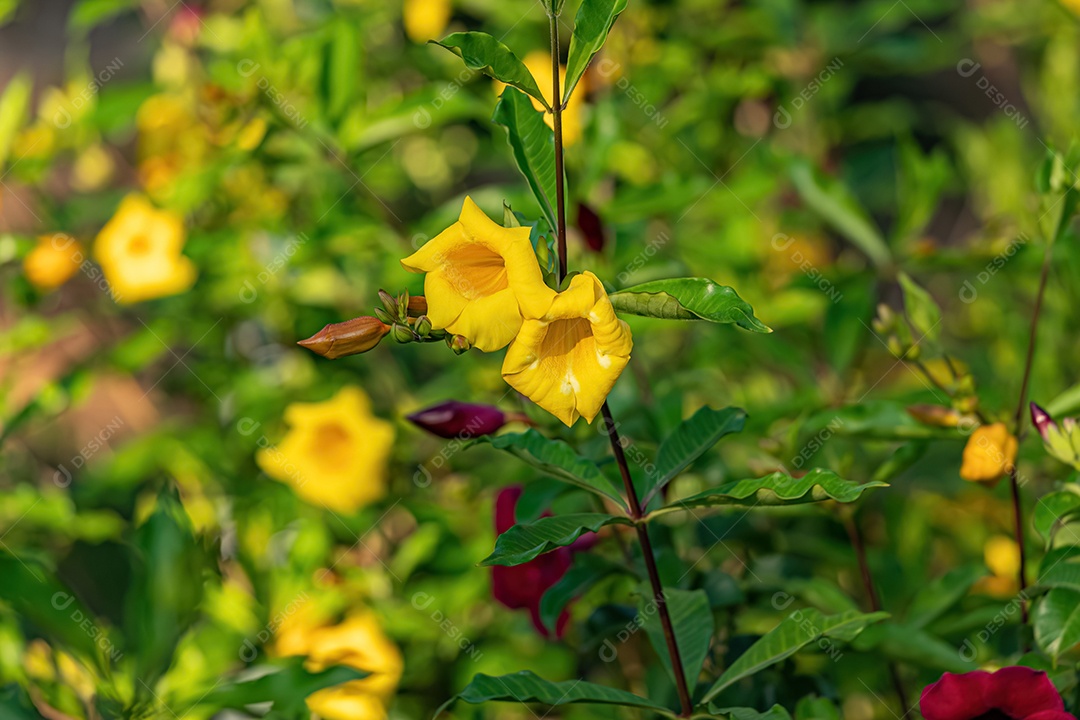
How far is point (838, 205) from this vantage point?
1.13 meters

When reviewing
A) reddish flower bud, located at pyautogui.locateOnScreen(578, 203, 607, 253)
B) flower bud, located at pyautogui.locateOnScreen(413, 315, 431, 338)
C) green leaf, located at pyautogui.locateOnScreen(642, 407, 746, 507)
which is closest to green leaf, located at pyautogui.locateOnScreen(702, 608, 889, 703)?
green leaf, located at pyautogui.locateOnScreen(642, 407, 746, 507)

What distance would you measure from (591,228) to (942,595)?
51 centimetres

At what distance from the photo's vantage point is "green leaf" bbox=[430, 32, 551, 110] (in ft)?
1.86

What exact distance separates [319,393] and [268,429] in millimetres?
133

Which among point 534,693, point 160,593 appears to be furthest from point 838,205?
point 160,593

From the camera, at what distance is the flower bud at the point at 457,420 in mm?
742

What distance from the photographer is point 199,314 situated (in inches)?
55.7

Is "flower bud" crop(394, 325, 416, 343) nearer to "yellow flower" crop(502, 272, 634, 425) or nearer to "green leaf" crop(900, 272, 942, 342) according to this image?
"yellow flower" crop(502, 272, 634, 425)

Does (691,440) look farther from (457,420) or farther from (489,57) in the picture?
(489,57)

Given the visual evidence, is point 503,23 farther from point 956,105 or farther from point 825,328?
point 956,105

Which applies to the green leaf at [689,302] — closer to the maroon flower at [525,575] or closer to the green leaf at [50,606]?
the maroon flower at [525,575]

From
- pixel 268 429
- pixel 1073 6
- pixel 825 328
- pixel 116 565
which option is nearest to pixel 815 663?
pixel 825 328

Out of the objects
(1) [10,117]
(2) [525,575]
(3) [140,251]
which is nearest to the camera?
(2) [525,575]

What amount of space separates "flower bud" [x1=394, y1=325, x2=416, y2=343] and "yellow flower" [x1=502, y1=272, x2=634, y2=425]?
0.07 meters
